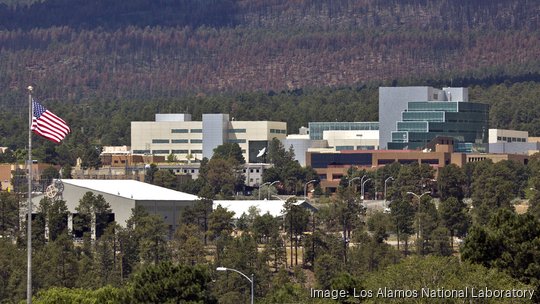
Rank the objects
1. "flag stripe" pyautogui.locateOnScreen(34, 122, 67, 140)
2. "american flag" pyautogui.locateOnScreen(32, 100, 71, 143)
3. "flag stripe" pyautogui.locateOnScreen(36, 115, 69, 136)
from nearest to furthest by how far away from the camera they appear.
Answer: "flag stripe" pyautogui.locateOnScreen(34, 122, 67, 140) < "american flag" pyautogui.locateOnScreen(32, 100, 71, 143) < "flag stripe" pyautogui.locateOnScreen(36, 115, 69, 136)

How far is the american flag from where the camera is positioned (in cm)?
9644

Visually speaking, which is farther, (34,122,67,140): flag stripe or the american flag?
the american flag

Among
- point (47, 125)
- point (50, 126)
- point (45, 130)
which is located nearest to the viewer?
point (45, 130)

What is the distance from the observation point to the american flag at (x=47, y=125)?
9644 centimetres

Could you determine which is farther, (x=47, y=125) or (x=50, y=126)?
(x=50, y=126)

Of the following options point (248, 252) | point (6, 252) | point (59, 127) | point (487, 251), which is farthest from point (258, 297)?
point (59, 127)

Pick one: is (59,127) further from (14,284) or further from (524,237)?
(14,284)

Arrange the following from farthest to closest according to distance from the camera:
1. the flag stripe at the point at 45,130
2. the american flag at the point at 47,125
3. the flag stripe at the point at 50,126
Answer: the flag stripe at the point at 50,126 → the american flag at the point at 47,125 → the flag stripe at the point at 45,130

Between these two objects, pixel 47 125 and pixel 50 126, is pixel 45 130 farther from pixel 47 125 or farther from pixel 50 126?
pixel 50 126

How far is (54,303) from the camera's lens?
125 m

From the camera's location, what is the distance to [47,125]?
96812mm

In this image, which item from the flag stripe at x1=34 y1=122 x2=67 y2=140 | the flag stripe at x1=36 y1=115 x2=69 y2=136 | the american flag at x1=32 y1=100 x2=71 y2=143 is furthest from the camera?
→ the flag stripe at x1=36 y1=115 x2=69 y2=136

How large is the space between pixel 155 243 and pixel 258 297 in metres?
24.7

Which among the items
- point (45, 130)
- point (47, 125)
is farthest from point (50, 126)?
point (45, 130)
